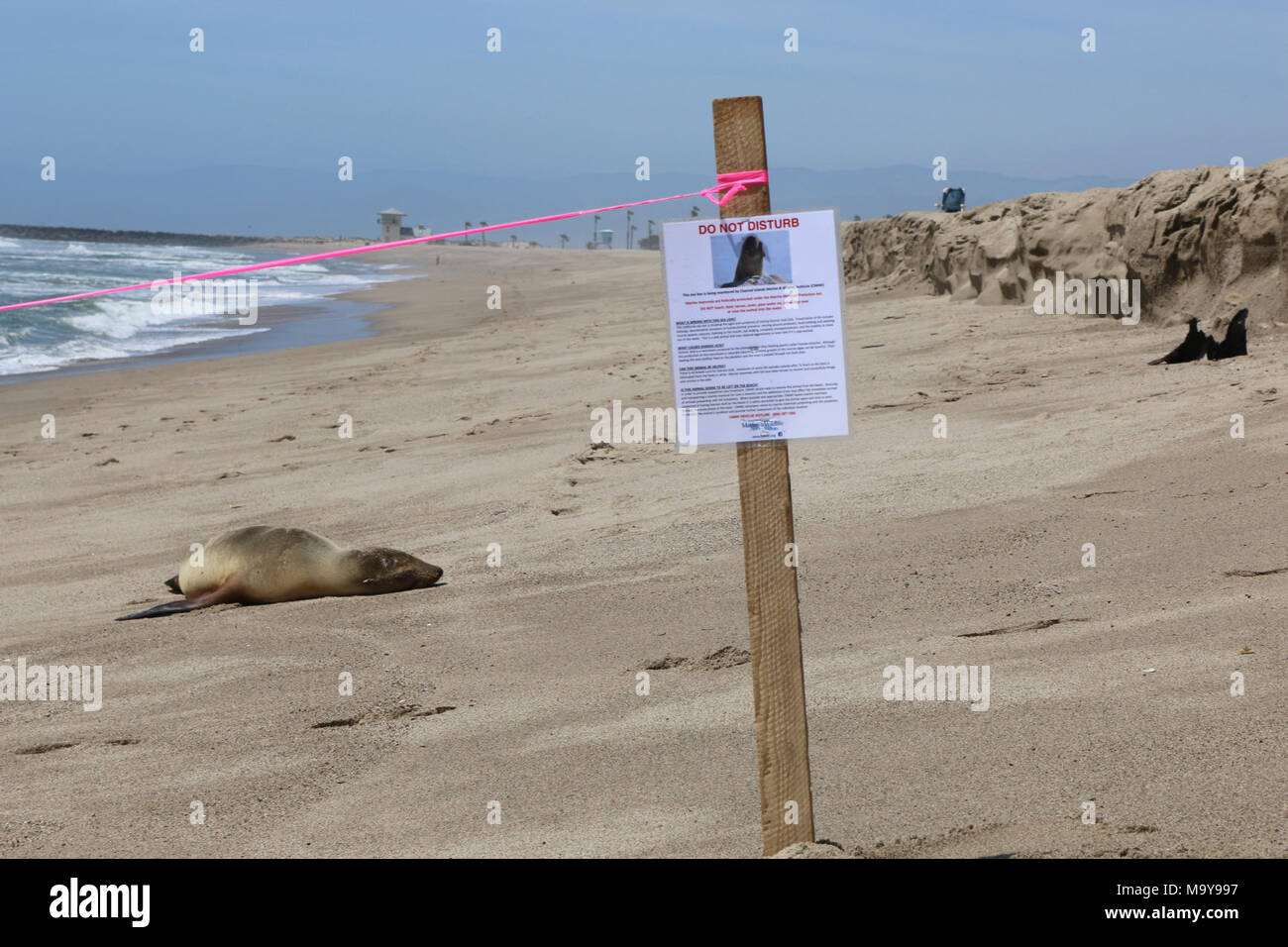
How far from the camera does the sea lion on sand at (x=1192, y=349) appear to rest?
906cm

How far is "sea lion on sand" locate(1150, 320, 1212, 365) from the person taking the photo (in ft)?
29.7

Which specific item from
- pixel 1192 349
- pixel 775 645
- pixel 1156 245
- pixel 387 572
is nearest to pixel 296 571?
pixel 387 572

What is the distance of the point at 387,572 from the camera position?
5812mm

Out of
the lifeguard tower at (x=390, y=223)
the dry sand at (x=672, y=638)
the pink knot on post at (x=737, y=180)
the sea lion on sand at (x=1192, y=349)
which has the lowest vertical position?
the dry sand at (x=672, y=638)

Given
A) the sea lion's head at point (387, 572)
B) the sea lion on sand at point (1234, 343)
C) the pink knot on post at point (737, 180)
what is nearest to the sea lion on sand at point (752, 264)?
Result: the pink knot on post at point (737, 180)

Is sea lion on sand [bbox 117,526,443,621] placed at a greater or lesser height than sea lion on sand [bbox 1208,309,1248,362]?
lesser

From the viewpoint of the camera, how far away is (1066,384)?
30.2 ft

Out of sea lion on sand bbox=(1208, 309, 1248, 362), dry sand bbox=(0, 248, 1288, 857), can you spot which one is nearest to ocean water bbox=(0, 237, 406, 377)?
dry sand bbox=(0, 248, 1288, 857)

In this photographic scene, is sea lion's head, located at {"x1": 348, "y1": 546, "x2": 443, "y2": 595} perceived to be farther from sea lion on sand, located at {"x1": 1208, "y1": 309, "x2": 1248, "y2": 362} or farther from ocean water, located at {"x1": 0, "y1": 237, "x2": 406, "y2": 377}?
ocean water, located at {"x1": 0, "y1": 237, "x2": 406, "y2": 377}

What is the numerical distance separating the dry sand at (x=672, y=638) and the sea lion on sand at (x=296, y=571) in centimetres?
13

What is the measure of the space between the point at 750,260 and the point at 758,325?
0.16m

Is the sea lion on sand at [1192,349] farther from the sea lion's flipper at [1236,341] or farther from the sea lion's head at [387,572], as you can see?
the sea lion's head at [387,572]

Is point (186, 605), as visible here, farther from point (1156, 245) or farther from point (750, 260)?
point (1156, 245)

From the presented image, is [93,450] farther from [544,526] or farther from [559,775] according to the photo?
[559,775]
